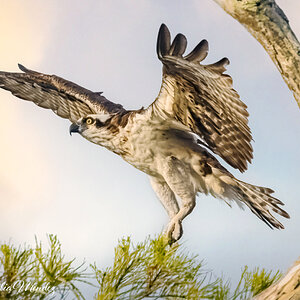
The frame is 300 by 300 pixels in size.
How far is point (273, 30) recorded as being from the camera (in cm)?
191

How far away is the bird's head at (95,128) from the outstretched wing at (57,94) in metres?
0.14

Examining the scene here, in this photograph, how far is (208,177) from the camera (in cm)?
209

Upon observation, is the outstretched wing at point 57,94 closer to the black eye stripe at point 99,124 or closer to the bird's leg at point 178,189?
the black eye stripe at point 99,124

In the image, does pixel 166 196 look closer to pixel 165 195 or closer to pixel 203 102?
pixel 165 195

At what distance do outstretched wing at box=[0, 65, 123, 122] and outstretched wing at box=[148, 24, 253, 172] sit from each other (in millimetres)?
462

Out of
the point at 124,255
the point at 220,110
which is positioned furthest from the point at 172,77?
the point at 124,255

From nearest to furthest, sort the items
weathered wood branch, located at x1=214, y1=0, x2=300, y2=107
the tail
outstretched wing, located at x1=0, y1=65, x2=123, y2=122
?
weathered wood branch, located at x1=214, y1=0, x2=300, y2=107, the tail, outstretched wing, located at x1=0, y1=65, x2=123, y2=122

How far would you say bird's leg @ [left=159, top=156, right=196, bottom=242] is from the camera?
2033 mm

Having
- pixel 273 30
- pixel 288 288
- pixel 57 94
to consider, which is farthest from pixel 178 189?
pixel 57 94

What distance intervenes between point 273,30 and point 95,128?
0.87 meters

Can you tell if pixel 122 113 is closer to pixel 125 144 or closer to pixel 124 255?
pixel 125 144

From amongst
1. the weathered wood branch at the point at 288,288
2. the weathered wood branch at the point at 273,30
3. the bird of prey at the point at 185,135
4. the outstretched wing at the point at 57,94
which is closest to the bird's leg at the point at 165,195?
the bird of prey at the point at 185,135

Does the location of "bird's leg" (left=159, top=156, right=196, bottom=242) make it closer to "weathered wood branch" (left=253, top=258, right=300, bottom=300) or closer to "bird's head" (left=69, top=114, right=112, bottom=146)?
"bird's head" (left=69, top=114, right=112, bottom=146)

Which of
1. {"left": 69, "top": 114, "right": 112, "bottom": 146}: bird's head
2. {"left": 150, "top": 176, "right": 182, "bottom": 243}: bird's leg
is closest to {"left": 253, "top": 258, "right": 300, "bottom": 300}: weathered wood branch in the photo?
{"left": 150, "top": 176, "right": 182, "bottom": 243}: bird's leg
